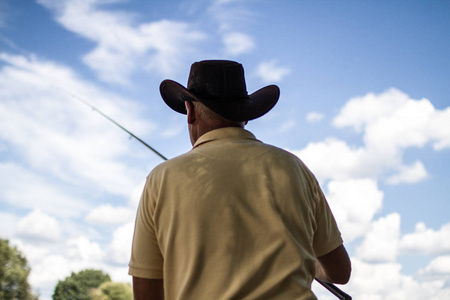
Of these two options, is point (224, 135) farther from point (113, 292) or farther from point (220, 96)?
point (113, 292)

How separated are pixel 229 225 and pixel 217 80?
35.4 inches

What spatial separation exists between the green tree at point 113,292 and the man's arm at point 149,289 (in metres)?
69.8

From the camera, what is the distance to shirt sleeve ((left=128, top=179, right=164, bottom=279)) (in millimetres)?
2150

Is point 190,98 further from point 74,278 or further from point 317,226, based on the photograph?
point 74,278

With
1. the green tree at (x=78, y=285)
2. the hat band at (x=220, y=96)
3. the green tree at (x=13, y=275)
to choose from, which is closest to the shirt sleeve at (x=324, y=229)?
the hat band at (x=220, y=96)

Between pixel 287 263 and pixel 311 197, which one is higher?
pixel 311 197

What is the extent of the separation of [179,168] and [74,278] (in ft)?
262

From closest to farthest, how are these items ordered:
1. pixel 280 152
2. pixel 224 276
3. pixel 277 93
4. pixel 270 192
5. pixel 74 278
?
pixel 224 276 < pixel 270 192 < pixel 280 152 < pixel 277 93 < pixel 74 278

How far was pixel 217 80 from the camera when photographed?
2666mm

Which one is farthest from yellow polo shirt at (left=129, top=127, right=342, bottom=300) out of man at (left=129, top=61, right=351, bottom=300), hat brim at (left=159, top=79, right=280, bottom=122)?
hat brim at (left=159, top=79, right=280, bottom=122)

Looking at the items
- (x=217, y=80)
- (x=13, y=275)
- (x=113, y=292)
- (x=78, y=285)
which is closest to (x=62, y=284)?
(x=78, y=285)

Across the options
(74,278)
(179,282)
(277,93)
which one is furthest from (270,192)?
(74,278)

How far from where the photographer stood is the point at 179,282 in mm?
2025

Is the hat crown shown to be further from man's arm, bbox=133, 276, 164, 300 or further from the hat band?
man's arm, bbox=133, 276, 164, 300
